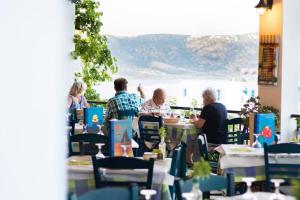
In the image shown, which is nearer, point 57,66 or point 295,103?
point 57,66

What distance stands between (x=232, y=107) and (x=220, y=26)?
2.29m

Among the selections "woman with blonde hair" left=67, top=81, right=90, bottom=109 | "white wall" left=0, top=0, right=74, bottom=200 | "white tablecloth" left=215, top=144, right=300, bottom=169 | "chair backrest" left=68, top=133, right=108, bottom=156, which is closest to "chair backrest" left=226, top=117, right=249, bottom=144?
"white tablecloth" left=215, top=144, right=300, bottom=169

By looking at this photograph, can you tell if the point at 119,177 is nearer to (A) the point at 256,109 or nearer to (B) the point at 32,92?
(B) the point at 32,92

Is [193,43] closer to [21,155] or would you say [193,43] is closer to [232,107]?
[232,107]

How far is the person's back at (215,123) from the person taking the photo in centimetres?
788

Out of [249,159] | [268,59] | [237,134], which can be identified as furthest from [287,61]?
[249,159]

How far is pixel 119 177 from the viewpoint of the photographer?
4652mm

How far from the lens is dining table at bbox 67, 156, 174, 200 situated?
464 cm

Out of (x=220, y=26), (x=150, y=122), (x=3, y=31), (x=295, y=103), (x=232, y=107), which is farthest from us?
(x=220, y=26)

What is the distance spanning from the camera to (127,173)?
4648mm

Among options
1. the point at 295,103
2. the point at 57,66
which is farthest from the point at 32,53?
the point at 295,103

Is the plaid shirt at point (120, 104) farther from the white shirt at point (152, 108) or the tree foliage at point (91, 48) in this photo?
the tree foliage at point (91, 48)

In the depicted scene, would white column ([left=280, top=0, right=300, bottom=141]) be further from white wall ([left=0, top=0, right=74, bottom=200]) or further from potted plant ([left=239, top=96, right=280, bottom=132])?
white wall ([left=0, top=0, right=74, bottom=200])

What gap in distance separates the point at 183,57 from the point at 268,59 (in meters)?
6.93
